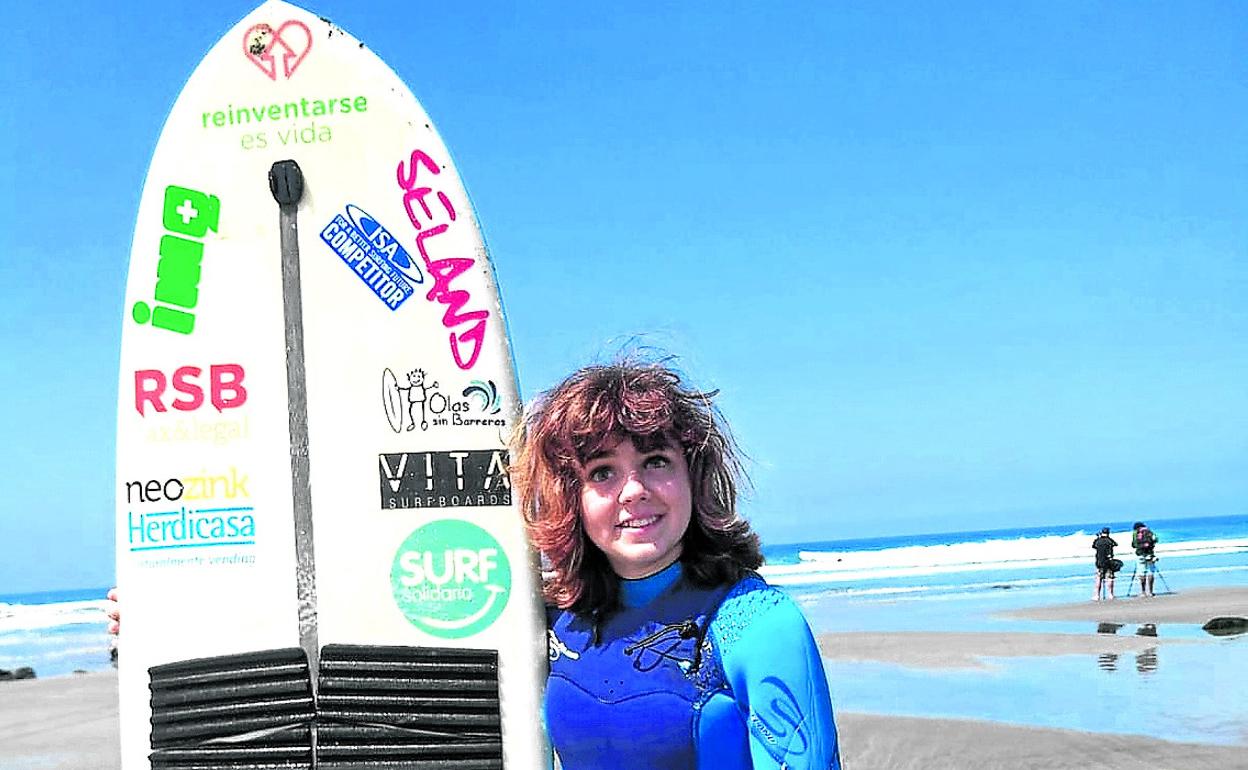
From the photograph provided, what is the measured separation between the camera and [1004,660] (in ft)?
35.3

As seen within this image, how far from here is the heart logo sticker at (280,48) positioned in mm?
2891

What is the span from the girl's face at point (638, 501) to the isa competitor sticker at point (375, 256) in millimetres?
863

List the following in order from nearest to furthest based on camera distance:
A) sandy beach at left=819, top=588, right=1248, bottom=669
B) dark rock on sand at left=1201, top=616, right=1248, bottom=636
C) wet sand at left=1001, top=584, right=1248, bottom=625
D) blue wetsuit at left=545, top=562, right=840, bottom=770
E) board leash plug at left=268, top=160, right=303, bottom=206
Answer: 1. blue wetsuit at left=545, top=562, right=840, bottom=770
2. board leash plug at left=268, top=160, right=303, bottom=206
3. sandy beach at left=819, top=588, right=1248, bottom=669
4. dark rock on sand at left=1201, top=616, right=1248, bottom=636
5. wet sand at left=1001, top=584, right=1248, bottom=625

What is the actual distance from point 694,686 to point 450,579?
88 cm

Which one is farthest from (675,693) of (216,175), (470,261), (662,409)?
(216,175)

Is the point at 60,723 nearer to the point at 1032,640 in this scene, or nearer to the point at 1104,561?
the point at 1032,640

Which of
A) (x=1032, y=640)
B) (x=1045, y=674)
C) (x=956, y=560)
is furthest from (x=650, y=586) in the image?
(x=956, y=560)

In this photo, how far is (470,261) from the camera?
2.82m

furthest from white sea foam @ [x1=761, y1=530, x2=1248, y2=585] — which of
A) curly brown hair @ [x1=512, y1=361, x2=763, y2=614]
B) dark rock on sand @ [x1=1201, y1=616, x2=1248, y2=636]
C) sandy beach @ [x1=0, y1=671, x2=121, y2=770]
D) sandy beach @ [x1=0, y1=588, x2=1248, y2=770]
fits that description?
curly brown hair @ [x1=512, y1=361, x2=763, y2=614]

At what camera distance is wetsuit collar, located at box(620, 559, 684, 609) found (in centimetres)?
220

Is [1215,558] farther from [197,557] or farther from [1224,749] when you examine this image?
[197,557]

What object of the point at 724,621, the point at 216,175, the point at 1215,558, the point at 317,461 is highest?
the point at 216,175

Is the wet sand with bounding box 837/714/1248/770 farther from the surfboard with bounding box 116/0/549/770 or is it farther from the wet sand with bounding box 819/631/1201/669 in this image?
the surfboard with bounding box 116/0/549/770

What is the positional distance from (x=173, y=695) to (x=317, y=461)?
2.01 feet
